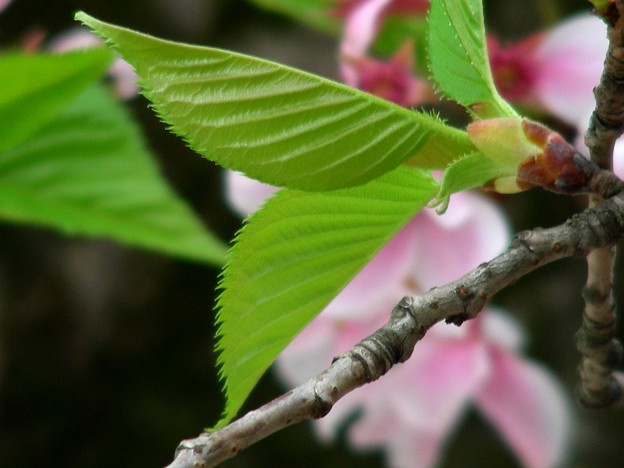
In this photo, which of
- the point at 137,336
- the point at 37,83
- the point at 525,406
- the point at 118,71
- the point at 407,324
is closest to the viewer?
the point at 407,324

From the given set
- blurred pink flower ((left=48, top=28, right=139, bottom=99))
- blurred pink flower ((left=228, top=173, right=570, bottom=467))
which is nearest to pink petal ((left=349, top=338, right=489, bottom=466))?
blurred pink flower ((left=228, top=173, right=570, bottom=467))

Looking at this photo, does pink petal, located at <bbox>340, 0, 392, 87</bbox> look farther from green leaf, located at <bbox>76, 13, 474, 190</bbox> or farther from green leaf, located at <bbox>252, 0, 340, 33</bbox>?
green leaf, located at <bbox>76, 13, 474, 190</bbox>

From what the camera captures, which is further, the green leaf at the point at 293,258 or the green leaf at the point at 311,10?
the green leaf at the point at 311,10

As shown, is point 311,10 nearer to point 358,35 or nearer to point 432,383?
point 358,35

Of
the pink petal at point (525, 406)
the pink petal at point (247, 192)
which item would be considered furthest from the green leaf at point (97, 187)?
the pink petal at point (525, 406)

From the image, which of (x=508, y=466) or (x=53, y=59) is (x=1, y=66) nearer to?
(x=53, y=59)

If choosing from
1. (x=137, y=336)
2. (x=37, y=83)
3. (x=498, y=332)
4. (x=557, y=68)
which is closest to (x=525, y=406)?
(x=498, y=332)

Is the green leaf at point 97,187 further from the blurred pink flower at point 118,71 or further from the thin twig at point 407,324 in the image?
the thin twig at point 407,324
